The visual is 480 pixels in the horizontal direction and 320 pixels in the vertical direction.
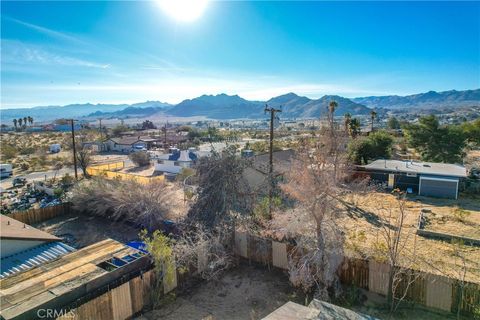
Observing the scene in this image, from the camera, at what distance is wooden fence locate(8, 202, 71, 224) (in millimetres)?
18766

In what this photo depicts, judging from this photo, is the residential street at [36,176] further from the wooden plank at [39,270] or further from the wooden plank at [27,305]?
the wooden plank at [27,305]

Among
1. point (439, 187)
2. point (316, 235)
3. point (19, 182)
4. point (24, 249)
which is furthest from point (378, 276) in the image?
point (19, 182)

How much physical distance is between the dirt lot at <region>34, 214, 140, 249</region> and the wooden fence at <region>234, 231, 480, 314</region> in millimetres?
7797

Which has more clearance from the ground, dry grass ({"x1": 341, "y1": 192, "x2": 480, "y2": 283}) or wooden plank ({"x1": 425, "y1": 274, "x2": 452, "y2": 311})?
wooden plank ({"x1": 425, "y1": 274, "x2": 452, "y2": 311})

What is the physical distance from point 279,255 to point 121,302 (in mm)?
6226

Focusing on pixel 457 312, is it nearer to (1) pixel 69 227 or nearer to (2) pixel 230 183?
(2) pixel 230 183

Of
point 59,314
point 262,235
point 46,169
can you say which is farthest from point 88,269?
point 46,169

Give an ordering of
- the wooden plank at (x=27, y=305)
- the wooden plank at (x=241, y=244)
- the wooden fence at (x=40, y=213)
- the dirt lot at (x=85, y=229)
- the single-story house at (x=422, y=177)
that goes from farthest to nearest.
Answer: the single-story house at (x=422, y=177) < the wooden fence at (x=40, y=213) < the dirt lot at (x=85, y=229) < the wooden plank at (x=241, y=244) < the wooden plank at (x=27, y=305)

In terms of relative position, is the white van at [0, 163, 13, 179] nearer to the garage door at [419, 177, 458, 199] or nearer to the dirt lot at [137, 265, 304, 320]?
the dirt lot at [137, 265, 304, 320]

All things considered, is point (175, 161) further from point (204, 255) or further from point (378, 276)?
point (378, 276)

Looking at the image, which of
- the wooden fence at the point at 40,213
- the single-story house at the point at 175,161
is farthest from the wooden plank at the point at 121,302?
the single-story house at the point at 175,161

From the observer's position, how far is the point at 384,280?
10688 millimetres

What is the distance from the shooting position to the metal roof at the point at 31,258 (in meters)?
11.5

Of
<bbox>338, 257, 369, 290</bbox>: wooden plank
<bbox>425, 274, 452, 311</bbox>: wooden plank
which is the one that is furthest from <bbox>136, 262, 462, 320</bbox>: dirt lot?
<bbox>338, 257, 369, 290</bbox>: wooden plank
